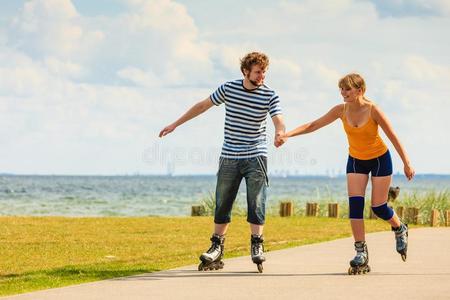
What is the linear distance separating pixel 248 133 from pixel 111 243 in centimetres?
620

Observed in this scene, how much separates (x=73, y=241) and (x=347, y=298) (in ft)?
26.9

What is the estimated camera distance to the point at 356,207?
9.97 metres


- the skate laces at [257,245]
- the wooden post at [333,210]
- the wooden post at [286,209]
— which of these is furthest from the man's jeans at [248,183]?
the wooden post at [286,209]

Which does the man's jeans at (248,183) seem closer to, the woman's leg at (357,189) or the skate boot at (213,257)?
the skate boot at (213,257)

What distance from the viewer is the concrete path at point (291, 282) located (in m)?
8.22

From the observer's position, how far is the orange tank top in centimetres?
975

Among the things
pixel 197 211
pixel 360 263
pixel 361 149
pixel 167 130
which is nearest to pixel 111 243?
pixel 167 130

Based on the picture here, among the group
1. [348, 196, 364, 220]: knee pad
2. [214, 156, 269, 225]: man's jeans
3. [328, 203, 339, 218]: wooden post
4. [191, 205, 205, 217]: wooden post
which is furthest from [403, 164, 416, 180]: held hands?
[191, 205, 205, 217]: wooden post

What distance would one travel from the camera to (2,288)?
9047 millimetres

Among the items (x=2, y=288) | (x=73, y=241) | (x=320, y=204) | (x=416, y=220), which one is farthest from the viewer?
(x=320, y=204)

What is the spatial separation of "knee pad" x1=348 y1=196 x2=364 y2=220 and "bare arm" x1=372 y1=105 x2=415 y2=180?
54 centimetres

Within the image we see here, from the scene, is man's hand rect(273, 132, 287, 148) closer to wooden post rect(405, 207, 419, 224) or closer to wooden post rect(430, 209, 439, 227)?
wooden post rect(430, 209, 439, 227)

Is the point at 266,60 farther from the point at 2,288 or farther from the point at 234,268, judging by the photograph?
the point at 2,288

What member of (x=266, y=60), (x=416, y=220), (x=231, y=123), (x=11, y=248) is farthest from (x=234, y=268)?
(x=416, y=220)
